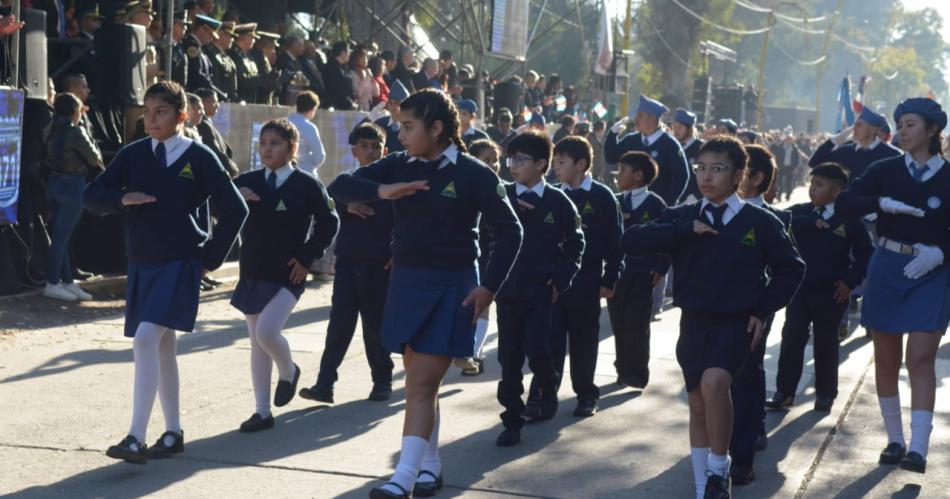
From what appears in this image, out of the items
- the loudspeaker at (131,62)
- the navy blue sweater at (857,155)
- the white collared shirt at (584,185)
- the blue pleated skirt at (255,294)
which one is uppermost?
the loudspeaker at (131,62)

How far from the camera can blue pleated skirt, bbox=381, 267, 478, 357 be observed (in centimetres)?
564

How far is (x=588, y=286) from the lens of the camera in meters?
8.06

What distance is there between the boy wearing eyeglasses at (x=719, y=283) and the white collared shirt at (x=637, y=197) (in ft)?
11.6

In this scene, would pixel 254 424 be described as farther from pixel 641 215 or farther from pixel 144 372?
pixel 641 215

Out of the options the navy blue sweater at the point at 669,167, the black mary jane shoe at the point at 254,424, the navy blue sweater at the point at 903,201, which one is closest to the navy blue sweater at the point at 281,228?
the black mary jane shoe at the point at 254,424

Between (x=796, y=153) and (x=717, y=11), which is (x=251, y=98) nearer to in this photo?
(x=796, y=153)

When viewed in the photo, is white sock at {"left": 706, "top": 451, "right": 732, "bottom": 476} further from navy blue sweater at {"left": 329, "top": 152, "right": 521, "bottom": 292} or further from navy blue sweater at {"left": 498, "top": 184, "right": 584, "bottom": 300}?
navy blue sweater at {"left": 498, "top": 184, "right": 584, "bottom": 300}

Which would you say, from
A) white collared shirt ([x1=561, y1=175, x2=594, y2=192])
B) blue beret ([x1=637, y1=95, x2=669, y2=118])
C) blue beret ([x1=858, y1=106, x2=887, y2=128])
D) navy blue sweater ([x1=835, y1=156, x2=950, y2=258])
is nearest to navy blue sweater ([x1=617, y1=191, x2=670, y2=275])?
white collared shirt ([x1=561, y1=175, x2=594, y2=192])

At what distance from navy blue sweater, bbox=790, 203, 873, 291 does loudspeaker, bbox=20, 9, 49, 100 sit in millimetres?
6717

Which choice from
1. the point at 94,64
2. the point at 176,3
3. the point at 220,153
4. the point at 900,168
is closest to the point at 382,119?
the point at 220,153

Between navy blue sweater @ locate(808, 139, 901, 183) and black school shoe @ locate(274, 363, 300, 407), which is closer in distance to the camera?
black school shoe @ locate(274, 363, 300, 407)

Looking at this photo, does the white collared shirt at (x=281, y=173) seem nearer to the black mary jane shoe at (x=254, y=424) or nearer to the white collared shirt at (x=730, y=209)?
the black mary jane shoe at (x=254, y=424)

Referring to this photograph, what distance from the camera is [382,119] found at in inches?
523

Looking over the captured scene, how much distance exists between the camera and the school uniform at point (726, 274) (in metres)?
5.84
